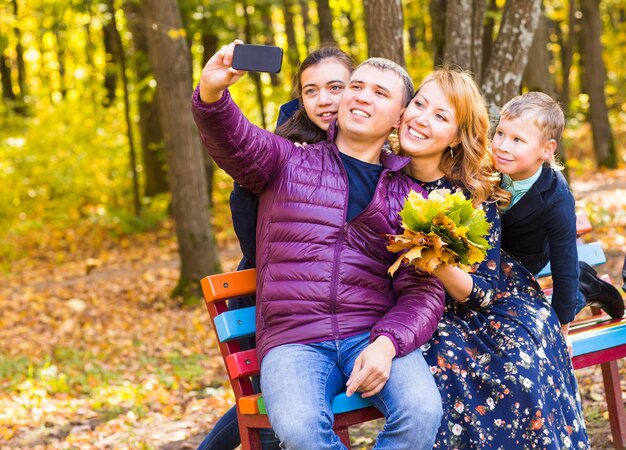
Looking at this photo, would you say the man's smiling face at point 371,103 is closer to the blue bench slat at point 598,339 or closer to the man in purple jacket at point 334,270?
the man in purple jacket at point 334,270

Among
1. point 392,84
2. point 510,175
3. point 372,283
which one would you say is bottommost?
point 372,283

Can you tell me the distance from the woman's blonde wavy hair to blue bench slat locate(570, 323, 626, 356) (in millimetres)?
815

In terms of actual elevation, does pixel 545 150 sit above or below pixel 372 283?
above

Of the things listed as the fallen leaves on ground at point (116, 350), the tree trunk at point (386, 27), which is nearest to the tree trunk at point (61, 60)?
the fallen leaves on ground at point (116, 350)

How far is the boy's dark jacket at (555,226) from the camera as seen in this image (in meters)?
3.74

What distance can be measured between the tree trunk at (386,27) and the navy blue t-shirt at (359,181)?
242 centimetres

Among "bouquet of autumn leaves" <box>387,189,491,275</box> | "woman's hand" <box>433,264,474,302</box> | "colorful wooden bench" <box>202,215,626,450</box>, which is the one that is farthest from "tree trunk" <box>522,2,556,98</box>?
"bouquet of autumn leaves" <box>387,189,491,275</box>

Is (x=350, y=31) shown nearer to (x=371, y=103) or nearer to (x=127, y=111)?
(x=127, y=111)

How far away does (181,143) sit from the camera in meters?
9.59

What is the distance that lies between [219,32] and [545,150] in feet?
33.2

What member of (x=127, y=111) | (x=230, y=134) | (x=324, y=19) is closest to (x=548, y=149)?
(x=230, y=134)

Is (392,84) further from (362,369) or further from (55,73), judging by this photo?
(55,73)

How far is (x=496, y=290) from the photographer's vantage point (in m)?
3.68

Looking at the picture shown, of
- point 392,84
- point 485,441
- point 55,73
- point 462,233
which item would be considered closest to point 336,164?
point 392,84
